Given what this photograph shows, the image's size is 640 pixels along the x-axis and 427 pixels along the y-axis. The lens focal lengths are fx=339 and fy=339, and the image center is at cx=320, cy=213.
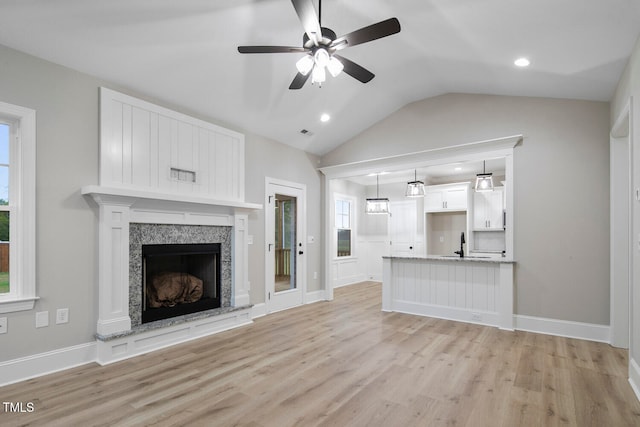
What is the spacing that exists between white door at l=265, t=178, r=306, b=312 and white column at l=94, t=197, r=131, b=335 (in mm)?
2197

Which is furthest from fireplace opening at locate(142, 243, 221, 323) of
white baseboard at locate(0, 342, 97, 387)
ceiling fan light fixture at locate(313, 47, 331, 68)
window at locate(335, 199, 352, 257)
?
window at locate(335, 199, 352, 257)

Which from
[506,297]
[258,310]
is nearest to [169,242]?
[258,310]

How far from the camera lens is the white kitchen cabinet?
7.21 metres

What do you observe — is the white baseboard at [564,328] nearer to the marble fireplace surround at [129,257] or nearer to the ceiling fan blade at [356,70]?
the ceiling fan blade at [356,70]

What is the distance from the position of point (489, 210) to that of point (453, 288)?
126 inches

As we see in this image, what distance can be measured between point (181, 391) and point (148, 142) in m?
2.65

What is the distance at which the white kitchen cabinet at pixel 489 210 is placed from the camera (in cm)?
721

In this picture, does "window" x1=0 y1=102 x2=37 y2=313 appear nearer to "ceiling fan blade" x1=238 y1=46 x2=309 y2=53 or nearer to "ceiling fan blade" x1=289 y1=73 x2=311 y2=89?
"ceiling fan blade" x1=238 y1=46 x2=309 y2=53

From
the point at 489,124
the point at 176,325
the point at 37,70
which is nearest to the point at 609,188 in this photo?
the point at 489,124

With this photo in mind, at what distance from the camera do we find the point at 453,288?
496 cm

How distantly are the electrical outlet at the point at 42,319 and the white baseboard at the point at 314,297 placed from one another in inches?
151

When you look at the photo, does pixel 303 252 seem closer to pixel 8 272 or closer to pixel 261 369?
pixel 261 369

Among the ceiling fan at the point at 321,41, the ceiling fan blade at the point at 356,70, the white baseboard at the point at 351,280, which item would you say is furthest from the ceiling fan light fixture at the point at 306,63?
the white baseboard at the point at 351,280

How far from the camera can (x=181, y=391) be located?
8.88 ft
